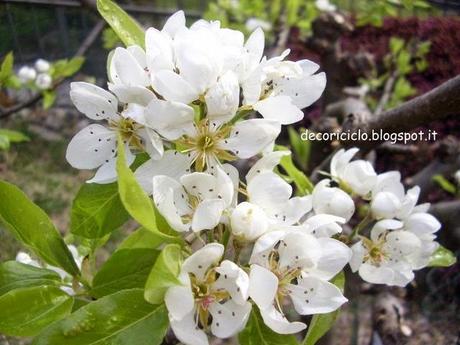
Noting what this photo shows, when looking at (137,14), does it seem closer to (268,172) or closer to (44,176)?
(44,176)

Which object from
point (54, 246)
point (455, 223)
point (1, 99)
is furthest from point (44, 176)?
point (54, 246)

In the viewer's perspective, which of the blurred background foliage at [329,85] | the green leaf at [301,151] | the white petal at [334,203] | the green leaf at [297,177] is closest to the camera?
the white petal at [334,203]

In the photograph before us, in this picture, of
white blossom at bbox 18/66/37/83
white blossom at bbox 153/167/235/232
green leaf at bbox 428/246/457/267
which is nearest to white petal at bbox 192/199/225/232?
white blossom at bbox 153/167/235/232

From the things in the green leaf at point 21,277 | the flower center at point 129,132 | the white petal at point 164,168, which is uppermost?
the flower center at point 129,132

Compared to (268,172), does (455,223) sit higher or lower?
lower

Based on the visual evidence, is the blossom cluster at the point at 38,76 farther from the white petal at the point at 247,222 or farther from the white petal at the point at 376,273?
the white petal at the point at 247,222

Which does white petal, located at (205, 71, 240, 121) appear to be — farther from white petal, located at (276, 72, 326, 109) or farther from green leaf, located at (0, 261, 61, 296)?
green leaf, located at (0, 261, 61, 296)

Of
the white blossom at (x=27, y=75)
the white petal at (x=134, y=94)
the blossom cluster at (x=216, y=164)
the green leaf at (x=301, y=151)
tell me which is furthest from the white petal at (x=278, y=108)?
the white blossom at (x=27, y=75)
